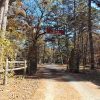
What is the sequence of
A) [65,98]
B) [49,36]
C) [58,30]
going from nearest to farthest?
1. [65,98]
2. [58,30]
3. [49,36]

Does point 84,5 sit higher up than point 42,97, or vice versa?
point 84,5

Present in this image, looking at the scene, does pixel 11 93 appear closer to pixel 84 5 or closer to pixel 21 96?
pixel 21 96

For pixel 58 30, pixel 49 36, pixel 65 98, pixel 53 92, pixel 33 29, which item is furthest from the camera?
pixel 49 36

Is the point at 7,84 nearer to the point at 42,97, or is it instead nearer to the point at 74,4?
the point at 42,97

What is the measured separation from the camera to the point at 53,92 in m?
15.9

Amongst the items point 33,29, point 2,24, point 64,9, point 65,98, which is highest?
point 64,9

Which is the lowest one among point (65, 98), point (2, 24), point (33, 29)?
point (65, 98)

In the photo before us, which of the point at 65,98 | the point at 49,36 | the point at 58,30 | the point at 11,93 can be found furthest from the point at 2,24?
the point at 49,36

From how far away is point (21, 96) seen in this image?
14117 millimetres

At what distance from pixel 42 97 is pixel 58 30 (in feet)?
91.2

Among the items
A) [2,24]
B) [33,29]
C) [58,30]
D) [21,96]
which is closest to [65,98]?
[21,96]

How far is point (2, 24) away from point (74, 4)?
25009 mm

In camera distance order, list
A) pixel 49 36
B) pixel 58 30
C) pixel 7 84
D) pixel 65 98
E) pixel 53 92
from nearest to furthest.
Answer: pixel 65 98 < pixel 53 92 < pixel 7 84 < pixel 58 30 < pixel 49 36

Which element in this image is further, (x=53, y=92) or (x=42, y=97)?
(x=53, y=92)
